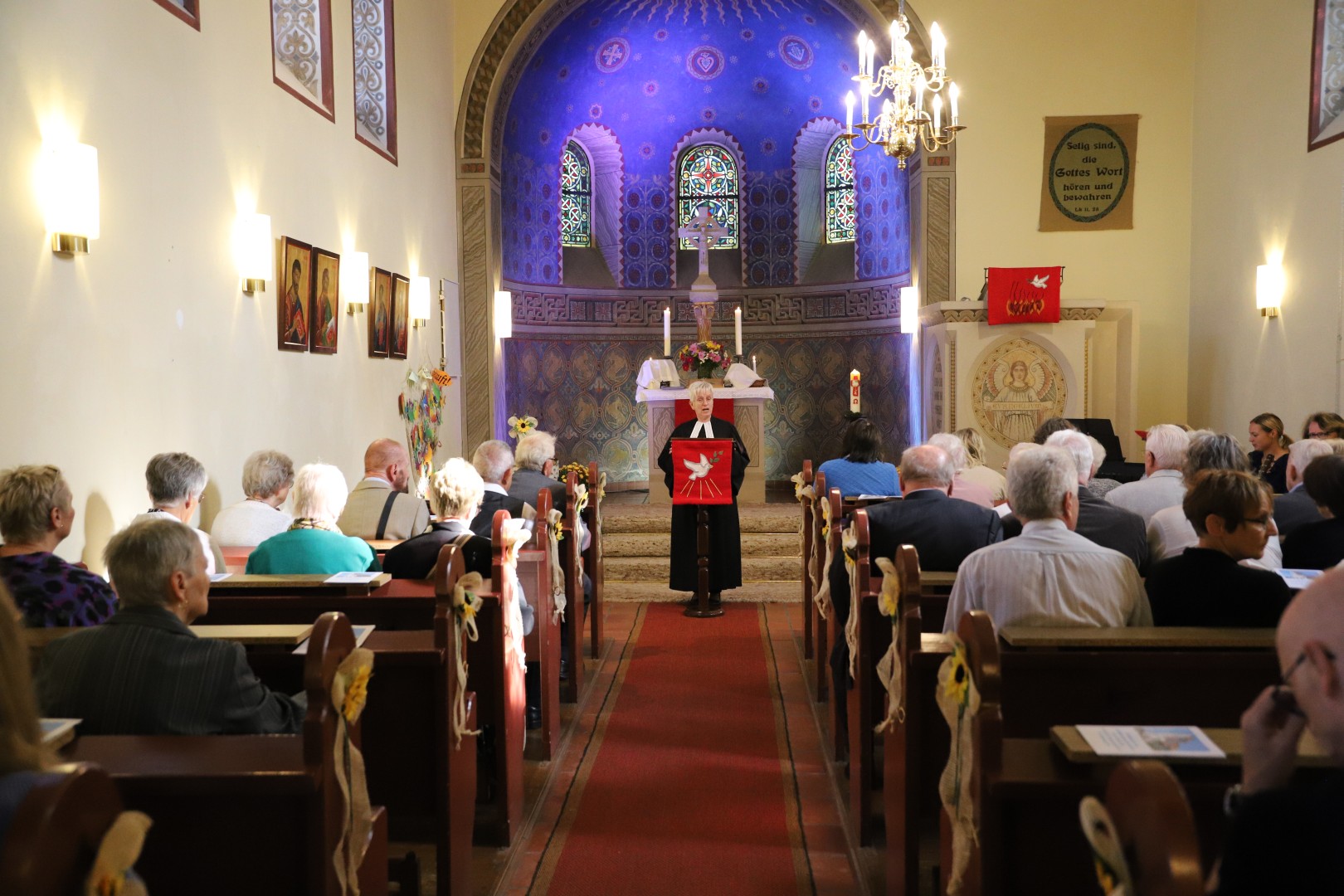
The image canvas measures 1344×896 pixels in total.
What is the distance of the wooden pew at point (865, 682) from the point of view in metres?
3.93

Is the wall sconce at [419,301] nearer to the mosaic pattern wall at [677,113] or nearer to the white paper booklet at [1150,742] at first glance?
the mosaic pattern wall at [677,113]

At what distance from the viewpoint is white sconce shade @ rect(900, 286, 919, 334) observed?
36.2 ft

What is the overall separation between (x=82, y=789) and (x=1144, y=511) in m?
4.69

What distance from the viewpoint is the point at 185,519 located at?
14.4ft

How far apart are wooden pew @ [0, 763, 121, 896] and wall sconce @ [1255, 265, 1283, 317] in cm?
950

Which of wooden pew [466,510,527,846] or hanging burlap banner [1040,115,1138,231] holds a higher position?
hanging burlap banner [1040,115,1138,231]

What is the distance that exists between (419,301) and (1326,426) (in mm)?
6933

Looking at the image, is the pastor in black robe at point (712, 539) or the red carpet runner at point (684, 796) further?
the pastor in black robe at point (712, 539)

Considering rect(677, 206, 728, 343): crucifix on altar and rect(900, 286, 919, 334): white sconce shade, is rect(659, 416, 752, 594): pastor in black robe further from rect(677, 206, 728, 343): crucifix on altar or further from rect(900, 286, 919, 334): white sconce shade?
rect(677, 206, 728, 343): crucifix on altar

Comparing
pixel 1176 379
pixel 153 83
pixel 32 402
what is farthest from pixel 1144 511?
pixel 1176 379

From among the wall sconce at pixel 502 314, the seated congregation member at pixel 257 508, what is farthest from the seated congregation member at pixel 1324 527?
the wall sconce at pixel 502 314

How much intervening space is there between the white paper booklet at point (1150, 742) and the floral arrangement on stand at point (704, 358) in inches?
357

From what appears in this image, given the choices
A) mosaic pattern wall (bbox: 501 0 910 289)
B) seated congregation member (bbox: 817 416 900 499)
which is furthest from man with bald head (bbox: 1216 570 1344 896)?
mosaic pattern wall (bbox: 501 0 910 289)

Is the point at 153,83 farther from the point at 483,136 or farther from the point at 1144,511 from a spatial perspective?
the point at 483,136
